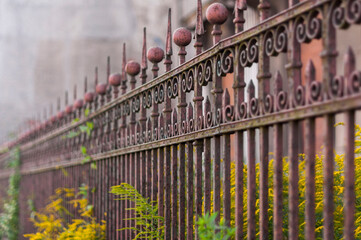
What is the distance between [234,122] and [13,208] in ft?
26.2

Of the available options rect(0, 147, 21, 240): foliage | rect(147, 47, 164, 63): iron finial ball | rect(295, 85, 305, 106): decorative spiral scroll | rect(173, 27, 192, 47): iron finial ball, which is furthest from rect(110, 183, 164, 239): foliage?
rect(0, 147, 21, 240): foliage

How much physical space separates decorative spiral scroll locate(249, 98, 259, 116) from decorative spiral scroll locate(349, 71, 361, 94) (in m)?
0.64

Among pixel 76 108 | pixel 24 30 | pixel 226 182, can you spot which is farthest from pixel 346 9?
pixel 24 30

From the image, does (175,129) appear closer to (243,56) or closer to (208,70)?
(208,70)

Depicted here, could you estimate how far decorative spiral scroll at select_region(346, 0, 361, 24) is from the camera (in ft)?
6.59

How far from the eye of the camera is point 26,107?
83.0 ft

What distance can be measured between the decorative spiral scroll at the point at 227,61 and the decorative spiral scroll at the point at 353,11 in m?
0.88

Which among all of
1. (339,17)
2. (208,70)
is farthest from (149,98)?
(339,17)

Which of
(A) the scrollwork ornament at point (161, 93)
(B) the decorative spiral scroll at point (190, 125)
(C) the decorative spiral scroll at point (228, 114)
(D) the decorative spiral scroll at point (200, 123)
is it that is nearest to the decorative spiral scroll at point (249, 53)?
(C) the decorative spiral scroll at point (228, 114)

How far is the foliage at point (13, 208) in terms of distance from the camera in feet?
32.3

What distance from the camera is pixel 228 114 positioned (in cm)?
292

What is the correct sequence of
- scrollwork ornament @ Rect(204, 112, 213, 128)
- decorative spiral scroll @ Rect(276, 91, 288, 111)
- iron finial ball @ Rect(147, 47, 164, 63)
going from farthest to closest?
iron finial ball @ Rect(147, 47, 164, 63)
scrollwork ornament @ Rect(204, 112, 213, 128)
decorative spiral scroll @ Rect(276, 91, 288, 111)

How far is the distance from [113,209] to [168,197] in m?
1.39

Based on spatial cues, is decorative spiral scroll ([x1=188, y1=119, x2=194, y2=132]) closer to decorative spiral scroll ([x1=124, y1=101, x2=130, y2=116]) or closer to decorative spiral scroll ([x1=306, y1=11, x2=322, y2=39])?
decorative spiral scroll ([x1=306, y1=11, x2=322, y2=39])
